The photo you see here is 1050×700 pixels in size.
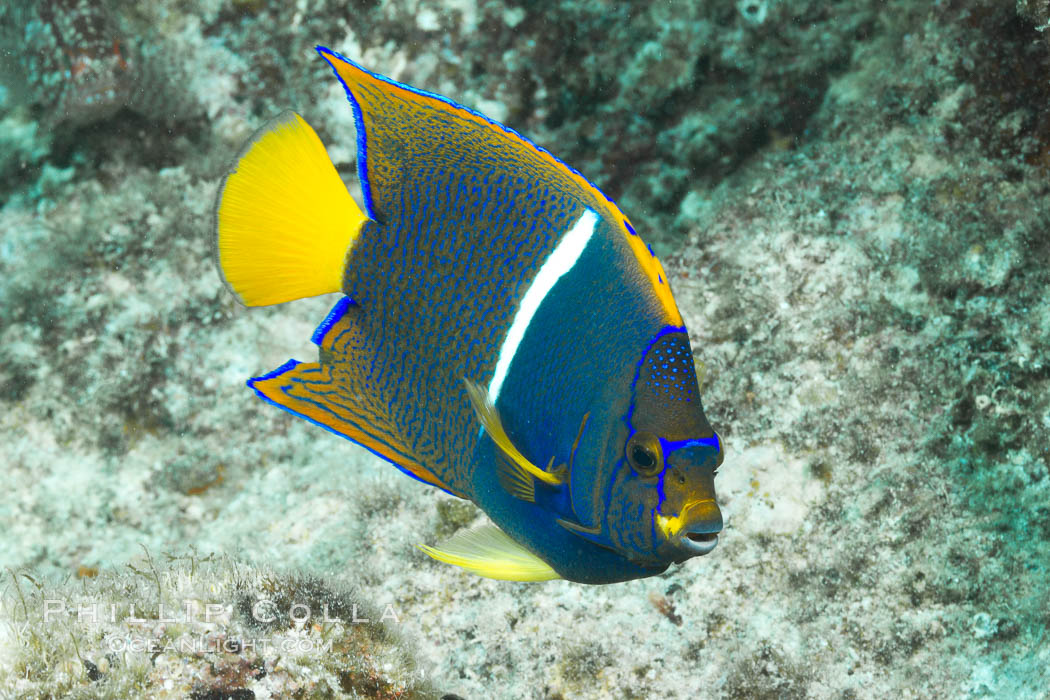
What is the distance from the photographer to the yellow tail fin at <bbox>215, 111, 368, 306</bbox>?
4.32 feet

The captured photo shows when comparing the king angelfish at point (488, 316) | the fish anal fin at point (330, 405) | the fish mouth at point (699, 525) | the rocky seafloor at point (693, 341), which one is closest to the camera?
the fish mouth at point (699, 525)

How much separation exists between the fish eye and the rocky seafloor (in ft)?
3.73

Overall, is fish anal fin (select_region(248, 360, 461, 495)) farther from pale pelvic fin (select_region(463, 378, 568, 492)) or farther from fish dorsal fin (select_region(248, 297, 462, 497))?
pale pelvic fin (select_region(463, 378, 568, 492))

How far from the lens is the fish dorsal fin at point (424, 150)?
1334 millimetres

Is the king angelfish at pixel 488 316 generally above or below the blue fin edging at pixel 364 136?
below

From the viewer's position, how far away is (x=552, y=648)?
7.38 feet

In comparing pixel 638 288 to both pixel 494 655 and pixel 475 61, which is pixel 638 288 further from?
pixel 475 61

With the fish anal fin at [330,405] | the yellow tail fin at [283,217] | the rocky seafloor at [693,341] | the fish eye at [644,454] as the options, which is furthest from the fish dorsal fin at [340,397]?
the rocky seafloor at [693,341]

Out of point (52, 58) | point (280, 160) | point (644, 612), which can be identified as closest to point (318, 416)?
point (280, 160)

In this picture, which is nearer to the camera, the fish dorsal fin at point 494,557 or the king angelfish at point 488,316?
the king angelfish at point 488,316

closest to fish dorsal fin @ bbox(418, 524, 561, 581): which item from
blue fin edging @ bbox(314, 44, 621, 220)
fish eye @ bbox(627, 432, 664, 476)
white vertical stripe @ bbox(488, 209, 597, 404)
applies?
fish eye @ bbox(627, 432, 664, 476)

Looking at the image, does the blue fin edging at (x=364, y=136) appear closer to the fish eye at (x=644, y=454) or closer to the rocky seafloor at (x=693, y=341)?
the fish eye at (x=644, y=454)

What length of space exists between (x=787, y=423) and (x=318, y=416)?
1.69 meters

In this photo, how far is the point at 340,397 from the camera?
1.45m
